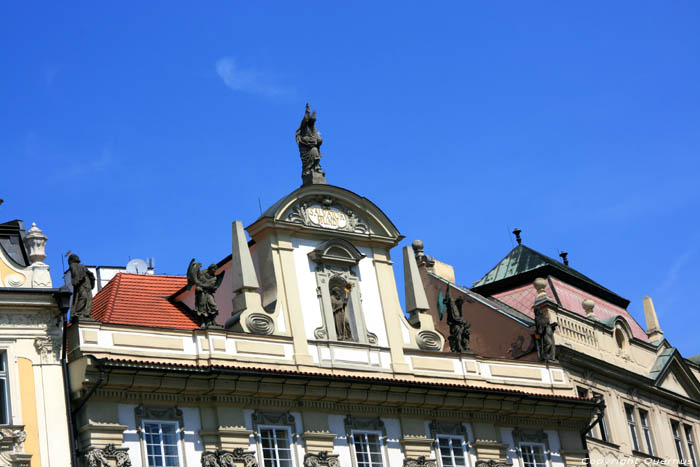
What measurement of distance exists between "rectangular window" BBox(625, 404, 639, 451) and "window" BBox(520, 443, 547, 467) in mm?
6322

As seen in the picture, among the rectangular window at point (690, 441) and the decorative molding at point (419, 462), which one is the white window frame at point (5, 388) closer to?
the decorative molding at point (419, 462)

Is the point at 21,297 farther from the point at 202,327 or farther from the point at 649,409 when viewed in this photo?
the point at 649,409

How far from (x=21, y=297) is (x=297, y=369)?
24.2 ft

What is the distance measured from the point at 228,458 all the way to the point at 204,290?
439 cm

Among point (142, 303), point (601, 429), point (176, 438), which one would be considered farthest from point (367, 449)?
point (601, 429)

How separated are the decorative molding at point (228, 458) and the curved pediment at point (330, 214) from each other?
6.65 metres

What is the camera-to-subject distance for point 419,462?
3569 cm

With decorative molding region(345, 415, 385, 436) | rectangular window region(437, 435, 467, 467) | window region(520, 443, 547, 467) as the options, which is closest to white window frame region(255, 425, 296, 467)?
decorative molding region(345, 415, 385, 436)

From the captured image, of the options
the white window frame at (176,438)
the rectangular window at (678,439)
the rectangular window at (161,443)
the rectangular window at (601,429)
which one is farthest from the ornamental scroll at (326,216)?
the rectangular window at (678,439)

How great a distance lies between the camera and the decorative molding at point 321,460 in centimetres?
3375

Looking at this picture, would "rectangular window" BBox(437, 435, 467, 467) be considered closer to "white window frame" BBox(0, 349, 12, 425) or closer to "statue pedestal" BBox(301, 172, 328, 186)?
"statue pedestal" BBox(301, 172, 328, 186)

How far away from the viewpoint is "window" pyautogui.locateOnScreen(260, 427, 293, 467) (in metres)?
33.4

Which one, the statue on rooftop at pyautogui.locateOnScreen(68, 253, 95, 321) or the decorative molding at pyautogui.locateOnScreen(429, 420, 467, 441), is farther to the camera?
the decorative molding at pyautogui.locateOnScreen(429, 420, 467, 441)

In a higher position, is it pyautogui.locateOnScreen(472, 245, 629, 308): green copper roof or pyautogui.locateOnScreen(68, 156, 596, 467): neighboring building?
pyautogui.locateOnScreen(472, 245, 629, 308): green copper roof
